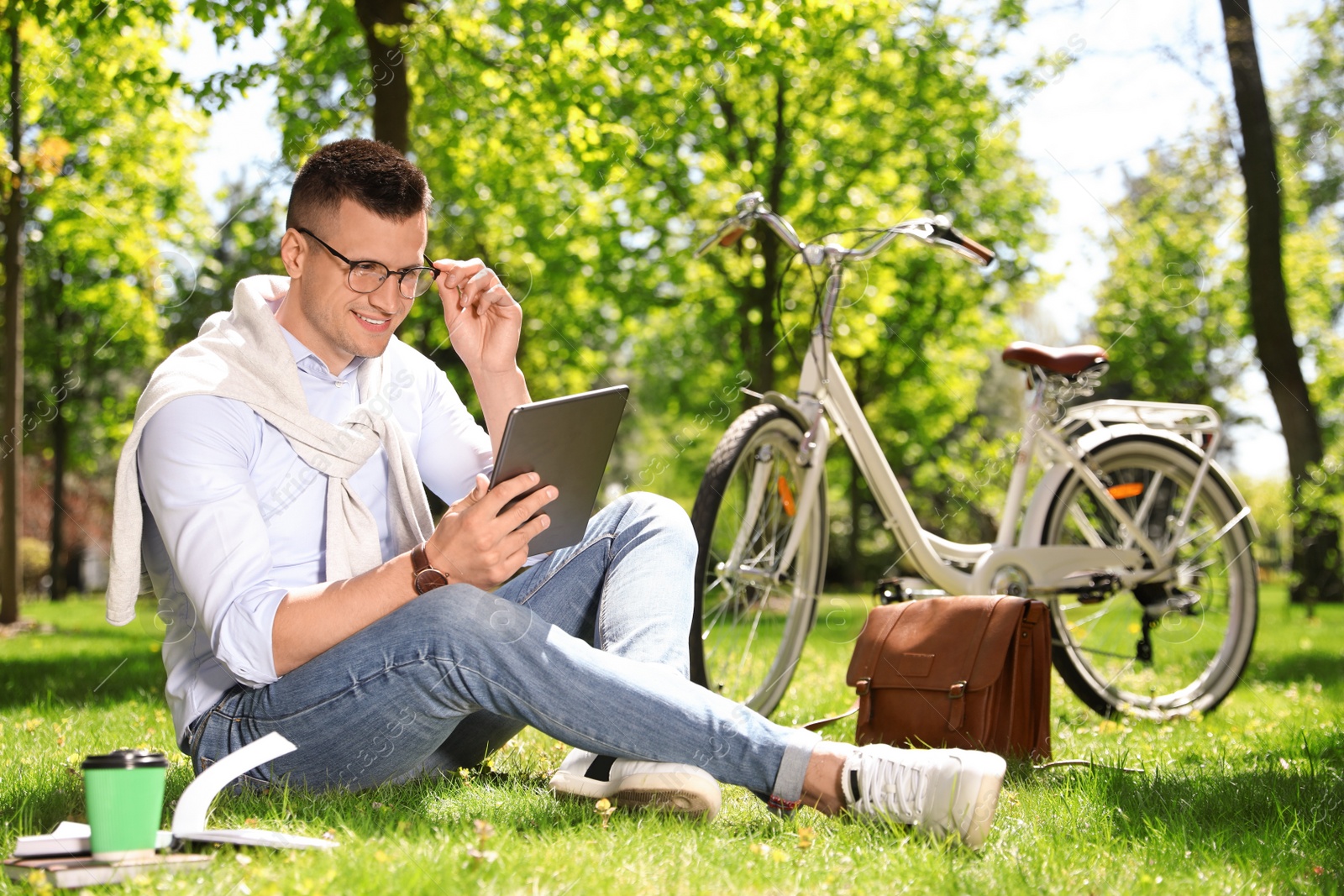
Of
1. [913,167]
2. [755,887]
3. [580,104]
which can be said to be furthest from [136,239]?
[755,887]

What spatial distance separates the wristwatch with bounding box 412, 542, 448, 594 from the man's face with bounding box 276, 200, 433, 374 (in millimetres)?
616

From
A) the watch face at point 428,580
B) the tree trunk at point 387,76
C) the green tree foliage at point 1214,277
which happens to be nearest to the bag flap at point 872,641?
the watch face at point 428,580

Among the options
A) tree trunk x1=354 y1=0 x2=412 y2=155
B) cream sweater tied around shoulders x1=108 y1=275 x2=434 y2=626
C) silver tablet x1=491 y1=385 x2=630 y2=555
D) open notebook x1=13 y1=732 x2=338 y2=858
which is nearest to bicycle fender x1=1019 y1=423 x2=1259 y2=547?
silver tablet x1=491 y1=385 x2=630 y2=555

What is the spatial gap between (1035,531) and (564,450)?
233 centimetres

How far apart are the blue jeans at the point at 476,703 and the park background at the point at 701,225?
222 millimetres

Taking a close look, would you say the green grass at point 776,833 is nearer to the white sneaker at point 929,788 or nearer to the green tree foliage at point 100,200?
the white sneaker at point 929,788

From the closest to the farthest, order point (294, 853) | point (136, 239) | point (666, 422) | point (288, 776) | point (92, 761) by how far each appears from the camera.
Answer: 1. point (92, 761)
2. point (294, 853)
3. point (288, 776)
4. point (136, 239)
5. point (666, 422)

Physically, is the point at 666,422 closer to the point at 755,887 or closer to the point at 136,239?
the point at 136,239

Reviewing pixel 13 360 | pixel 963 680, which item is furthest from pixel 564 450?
pixel 13 360

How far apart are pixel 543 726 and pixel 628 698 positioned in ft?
0.59

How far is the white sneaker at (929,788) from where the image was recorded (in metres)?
2.10

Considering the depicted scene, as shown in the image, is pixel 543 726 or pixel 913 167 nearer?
pixel 543 726

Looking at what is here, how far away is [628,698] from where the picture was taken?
2180 mm

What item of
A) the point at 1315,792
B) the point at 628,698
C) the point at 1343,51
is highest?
the point at 1343,51
